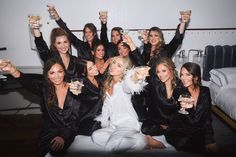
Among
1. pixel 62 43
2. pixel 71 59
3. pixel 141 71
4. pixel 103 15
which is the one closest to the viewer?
pixel 141 71

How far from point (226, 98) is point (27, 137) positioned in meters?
2.63

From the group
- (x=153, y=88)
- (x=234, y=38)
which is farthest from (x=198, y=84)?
(x=234, y=38)

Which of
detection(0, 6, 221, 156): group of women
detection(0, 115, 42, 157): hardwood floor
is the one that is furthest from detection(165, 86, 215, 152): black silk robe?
detection(0, 115, 42, 157): hardwood floor

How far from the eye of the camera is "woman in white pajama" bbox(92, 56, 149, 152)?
2.44 meters

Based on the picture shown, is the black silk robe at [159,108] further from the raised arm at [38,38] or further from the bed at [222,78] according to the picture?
the raised arm at [38,38]

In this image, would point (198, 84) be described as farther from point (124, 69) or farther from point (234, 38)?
point (234, 38)

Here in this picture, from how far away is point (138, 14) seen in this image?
183 inches

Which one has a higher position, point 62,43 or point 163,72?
point 62,43

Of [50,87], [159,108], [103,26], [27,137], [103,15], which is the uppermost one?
[103,15]

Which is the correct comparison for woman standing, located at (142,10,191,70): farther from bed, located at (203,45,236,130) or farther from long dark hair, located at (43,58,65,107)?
long dark hair, located at (43,58,65,107)

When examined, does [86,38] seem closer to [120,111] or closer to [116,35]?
[116,35]

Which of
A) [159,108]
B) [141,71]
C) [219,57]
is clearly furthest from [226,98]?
[141,71]

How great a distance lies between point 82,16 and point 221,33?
2.46m

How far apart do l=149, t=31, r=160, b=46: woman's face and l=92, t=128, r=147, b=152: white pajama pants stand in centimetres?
136
